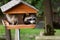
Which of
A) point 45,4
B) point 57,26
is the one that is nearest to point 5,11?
point 45,4

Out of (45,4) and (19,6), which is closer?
(19,6)

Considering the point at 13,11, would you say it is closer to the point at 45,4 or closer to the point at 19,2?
the point at 19,2

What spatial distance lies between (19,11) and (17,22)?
23cm

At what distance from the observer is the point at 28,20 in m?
4.78

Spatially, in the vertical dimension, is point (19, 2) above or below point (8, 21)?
above

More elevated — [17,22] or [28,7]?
[28,7]

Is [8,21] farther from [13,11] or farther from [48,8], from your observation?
[48,8]

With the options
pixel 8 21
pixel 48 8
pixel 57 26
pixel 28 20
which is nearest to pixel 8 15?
pixel 8 21

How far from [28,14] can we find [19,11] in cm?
21

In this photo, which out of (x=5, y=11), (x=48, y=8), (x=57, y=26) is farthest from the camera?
(x=57, y=26)

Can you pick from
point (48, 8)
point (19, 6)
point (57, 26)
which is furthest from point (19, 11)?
point (57, 26)

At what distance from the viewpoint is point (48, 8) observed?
941 cm

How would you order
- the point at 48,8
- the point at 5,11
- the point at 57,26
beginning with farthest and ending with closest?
the point at 57,26
the point at 48,8
the point at 5,11

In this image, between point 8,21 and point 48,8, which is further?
point 48,8
